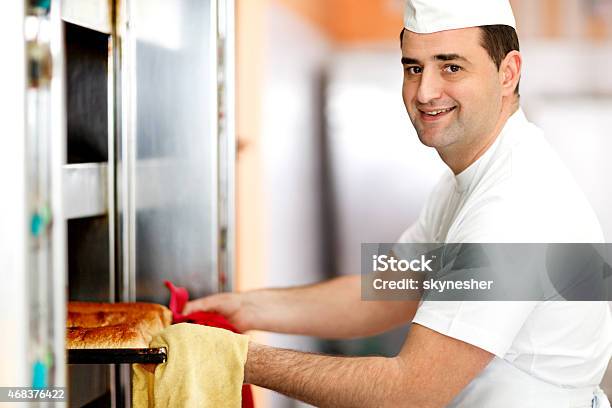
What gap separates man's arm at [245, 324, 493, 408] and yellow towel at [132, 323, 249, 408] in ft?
0.09

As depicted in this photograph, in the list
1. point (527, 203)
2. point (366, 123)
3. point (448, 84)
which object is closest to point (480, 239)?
point (527, 203)

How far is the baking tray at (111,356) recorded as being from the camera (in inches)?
33.1

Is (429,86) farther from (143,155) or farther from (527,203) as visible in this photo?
(143,155)

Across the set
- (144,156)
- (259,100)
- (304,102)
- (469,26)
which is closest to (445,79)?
(469,26)

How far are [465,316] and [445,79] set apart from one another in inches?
10.2

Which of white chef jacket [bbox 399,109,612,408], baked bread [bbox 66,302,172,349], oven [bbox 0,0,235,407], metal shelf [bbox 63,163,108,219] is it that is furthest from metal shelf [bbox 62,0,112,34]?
white chef jacket [bbox 399,109,612,408]

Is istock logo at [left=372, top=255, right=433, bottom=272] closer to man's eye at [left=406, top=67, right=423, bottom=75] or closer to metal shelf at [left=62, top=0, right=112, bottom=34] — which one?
man's eye at [left=406, top=67, right=423, bottom=75]

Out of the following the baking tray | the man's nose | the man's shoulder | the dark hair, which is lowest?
the baking tray

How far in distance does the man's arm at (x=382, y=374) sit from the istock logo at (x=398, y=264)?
0.20 m

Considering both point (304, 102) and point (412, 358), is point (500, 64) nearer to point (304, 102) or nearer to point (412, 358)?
point (412, 358)

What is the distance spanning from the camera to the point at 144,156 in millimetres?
1062

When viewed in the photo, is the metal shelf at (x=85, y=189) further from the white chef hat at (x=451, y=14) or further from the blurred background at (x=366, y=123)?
the blurred background at (x=366, y=123)

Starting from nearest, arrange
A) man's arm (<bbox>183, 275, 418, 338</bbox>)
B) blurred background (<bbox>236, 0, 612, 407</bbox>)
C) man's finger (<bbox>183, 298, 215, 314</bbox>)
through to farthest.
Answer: man's finger (<bbox>183, 298, 215, 314</bbox>) < man's arm (<bbox>183, 275, 418, 338</bbox>) < blurred background (<bbox>236, 0, 612, 407</bbox>)

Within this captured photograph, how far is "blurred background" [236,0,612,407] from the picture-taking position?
216 cm
